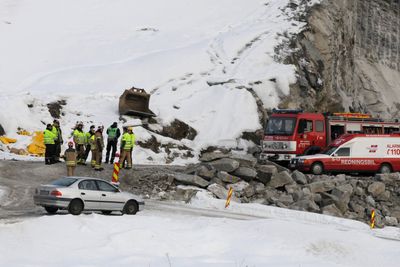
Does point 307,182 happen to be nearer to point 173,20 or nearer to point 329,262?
point 329,262

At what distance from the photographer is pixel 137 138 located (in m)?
32.1

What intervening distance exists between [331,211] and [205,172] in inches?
208

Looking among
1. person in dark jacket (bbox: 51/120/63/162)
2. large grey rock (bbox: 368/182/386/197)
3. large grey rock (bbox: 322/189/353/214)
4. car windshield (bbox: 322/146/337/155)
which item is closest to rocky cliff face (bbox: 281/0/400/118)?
car windshield (bbox: 322/146/337/155)

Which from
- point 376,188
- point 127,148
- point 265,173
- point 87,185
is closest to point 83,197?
point 87,185

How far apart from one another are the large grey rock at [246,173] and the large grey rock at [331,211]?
11.0ft

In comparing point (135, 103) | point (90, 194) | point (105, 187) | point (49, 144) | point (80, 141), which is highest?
point (135, 103)

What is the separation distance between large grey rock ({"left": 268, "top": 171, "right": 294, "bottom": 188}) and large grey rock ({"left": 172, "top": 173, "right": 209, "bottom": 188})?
309 centimetres

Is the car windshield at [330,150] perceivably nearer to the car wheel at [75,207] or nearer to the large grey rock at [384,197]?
the large grey rock at [384,197]

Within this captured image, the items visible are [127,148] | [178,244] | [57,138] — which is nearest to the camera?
[178,244]

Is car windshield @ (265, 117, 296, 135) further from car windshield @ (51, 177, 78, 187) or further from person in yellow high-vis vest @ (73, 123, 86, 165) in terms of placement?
car windshield @ (51, 177, 78, 187)

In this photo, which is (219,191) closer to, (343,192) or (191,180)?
(191,180)

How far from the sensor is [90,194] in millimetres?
17250

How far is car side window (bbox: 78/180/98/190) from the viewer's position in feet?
56.4

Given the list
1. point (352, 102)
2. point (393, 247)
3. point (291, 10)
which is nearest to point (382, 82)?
point (352, 102)
